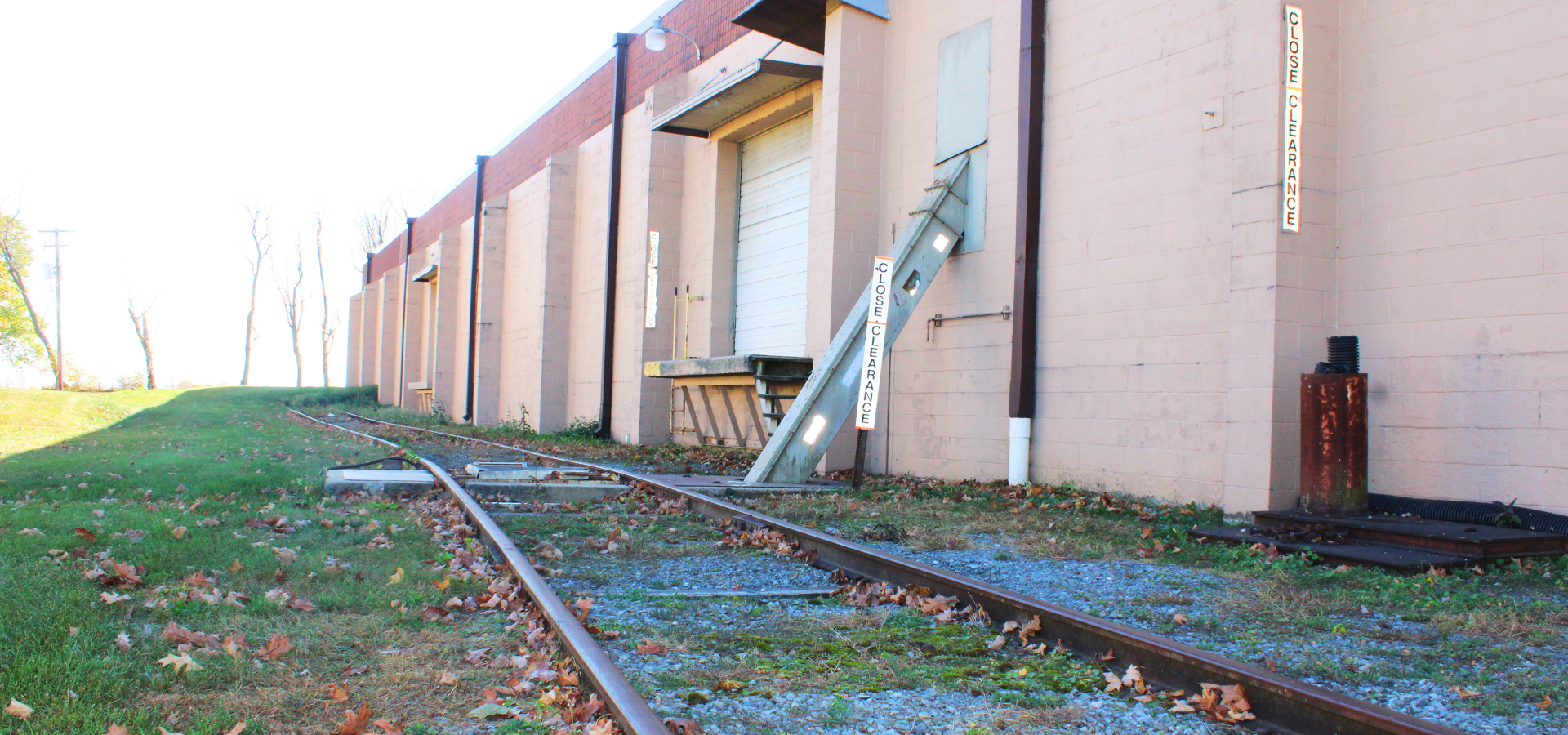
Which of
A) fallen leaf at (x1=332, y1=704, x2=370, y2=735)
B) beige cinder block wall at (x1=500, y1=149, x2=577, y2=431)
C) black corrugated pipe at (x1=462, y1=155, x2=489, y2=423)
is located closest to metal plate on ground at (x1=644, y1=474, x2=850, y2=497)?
fallen leaf at (x1=332, y1=704, x2=370, y2=735)

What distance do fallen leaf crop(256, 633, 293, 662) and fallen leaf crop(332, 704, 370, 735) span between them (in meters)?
0.82

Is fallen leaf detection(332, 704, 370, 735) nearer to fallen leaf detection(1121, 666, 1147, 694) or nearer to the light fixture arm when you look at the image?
fallen leaf detection(1121, 666, 1147, 694)

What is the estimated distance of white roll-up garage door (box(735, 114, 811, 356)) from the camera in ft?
52.9

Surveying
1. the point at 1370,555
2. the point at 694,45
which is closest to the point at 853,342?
the point at 1370,555

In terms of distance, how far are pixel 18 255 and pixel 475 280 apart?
36.4m

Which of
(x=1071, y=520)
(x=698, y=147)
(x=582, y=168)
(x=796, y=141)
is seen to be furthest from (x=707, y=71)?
(x=1071, y=520)

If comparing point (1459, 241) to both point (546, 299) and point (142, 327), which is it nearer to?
point (546, 299)

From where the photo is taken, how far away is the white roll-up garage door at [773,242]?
52.9 ft

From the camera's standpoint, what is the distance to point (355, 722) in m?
3.14

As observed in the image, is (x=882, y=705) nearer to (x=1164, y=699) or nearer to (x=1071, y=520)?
(x=1164, y=699)

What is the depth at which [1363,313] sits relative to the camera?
775 centimetres

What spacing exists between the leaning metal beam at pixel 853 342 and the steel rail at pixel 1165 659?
468 centimetres

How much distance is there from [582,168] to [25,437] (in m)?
12.3

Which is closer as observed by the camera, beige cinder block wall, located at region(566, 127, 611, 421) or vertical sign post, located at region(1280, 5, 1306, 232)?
vertical sign post, located at region(1280, 5, 1306, 232)
